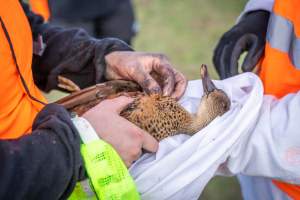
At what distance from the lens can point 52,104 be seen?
1.08 meters

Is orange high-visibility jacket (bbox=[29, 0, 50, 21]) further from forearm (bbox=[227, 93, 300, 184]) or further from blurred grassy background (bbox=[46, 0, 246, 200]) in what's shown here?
forearm (bbox=[227, 93, 300, 184])

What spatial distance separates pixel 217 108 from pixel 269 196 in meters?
0.34

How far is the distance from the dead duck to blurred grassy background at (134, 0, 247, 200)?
230cm

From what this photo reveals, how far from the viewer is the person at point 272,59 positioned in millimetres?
1253

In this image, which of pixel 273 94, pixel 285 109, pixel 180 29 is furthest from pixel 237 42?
pixel 180 29

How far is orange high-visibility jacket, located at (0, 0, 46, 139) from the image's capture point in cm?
113

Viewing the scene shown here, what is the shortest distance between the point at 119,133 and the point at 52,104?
18 centimetres

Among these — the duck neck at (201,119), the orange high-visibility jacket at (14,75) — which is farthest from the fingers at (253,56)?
the orange high-visibility jacket at (14,75)

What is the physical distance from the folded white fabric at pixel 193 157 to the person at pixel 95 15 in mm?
1825

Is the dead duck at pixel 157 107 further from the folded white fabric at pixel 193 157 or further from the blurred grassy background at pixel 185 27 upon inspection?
the blurred grassy background at pixel 185 27

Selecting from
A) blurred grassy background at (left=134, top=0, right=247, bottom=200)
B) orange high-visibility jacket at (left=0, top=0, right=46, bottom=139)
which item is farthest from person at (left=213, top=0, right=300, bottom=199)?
blurred grassy background at (left=134, top=0, right=247, bottom=200)

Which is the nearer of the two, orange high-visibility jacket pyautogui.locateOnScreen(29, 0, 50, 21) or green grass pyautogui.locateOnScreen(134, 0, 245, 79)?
orange high-visibility jacket pyautogui.locateOnScreen(29, 0, 50, 21)

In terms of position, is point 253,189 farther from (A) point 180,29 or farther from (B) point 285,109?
(A) point 180,29

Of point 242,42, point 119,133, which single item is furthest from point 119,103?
point 242,42
